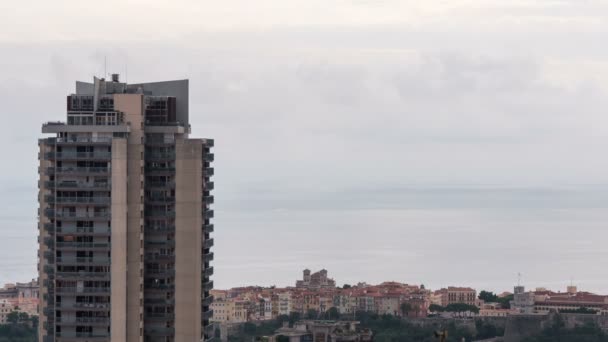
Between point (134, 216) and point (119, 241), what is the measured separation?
0.80 meters

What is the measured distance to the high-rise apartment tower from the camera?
50.7m

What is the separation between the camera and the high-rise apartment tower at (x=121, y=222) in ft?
166

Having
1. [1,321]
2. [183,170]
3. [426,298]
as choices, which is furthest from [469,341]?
[183,170]

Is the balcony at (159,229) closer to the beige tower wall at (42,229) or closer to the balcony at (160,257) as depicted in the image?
the balcony at (160,257)

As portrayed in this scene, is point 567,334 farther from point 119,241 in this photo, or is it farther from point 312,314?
point 119,241

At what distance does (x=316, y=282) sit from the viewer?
Result: 170 meters

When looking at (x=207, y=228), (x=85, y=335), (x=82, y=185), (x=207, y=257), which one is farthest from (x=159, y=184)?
(x=85, y=335)

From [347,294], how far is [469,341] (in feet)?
75.5

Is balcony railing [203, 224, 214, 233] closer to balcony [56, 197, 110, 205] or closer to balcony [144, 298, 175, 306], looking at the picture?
balcony [144, 298, 175, 306]

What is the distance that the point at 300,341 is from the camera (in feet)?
379

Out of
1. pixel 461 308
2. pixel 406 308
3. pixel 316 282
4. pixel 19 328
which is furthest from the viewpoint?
pixel 316 282

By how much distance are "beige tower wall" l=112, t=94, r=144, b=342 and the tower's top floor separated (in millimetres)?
269

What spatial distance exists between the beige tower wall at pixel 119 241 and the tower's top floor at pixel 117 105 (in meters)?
0.84

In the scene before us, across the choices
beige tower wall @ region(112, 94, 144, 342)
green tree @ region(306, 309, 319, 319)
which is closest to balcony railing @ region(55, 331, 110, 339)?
beige tower wall @ region(112, 94, 144, 342)
